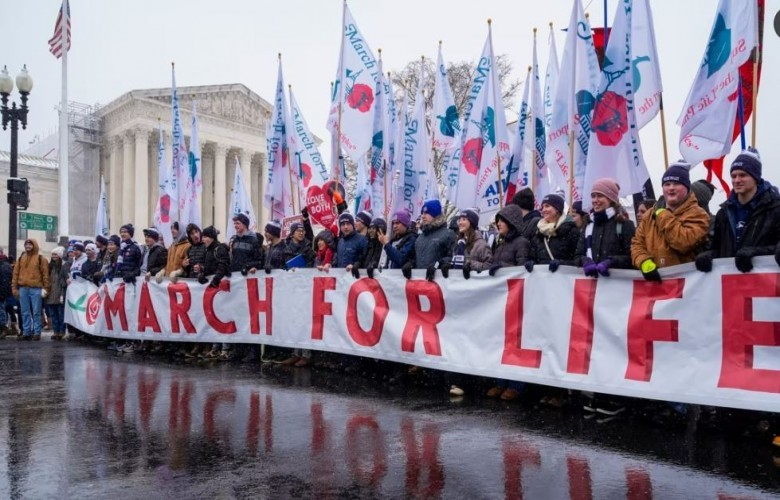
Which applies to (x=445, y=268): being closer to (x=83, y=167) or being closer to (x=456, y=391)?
(x=456, y=391)

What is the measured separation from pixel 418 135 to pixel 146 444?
8.08 meters

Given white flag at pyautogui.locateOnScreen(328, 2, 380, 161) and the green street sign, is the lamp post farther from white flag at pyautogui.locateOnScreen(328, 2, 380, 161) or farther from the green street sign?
white flag at pyautogui.locateOnScreen(328, 2, 380, 161)

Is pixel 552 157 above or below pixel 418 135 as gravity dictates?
below

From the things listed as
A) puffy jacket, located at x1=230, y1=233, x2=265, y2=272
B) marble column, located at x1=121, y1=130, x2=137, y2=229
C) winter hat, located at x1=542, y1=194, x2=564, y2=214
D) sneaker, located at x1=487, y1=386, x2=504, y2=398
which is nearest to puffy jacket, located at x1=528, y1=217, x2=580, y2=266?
winter hat, located at x1=542, y1=194, x2=564, y2=214

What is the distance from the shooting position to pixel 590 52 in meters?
7.75

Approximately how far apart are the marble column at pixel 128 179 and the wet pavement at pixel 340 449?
4944cm

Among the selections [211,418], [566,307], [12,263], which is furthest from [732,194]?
[12,263]

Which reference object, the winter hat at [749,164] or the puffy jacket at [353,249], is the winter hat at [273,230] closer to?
the puffy jacket at [353,249]

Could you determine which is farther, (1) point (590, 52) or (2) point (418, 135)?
(2) point (418, 135)

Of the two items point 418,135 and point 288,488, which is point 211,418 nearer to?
point 288,488

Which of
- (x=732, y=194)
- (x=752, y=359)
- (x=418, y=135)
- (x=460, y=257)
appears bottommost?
→ (x=752, y=359)

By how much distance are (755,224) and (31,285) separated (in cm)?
1283

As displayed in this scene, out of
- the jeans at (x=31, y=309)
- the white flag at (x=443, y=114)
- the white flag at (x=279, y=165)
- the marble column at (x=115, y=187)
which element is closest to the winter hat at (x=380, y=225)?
the white flag at (x=279, y=165)

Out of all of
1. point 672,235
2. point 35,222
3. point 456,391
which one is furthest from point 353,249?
point 35,222
